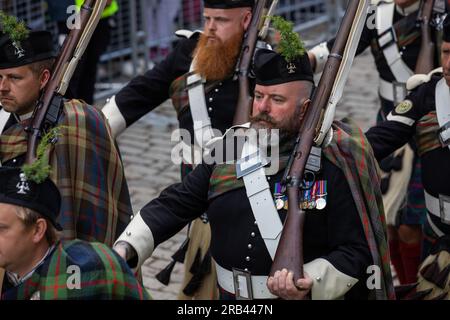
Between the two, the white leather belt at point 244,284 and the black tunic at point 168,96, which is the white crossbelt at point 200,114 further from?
the white leather belt at point 244,284

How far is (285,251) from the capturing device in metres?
4.57

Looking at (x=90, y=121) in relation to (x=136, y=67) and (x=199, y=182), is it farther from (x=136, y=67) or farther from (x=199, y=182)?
(x=136, y=67)

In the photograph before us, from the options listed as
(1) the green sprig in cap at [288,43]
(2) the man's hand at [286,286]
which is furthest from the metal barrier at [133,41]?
(2) the man's hand at [286,286]

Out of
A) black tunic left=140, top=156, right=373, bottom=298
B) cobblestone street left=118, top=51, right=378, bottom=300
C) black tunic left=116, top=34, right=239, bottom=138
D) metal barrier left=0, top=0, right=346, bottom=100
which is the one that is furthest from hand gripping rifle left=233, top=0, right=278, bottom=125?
metal barrier left=0, top=0, right=346, bottom=100

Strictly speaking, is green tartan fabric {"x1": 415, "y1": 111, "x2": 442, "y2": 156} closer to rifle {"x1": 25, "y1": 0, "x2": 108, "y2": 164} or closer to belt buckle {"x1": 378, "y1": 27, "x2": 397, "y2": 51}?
belt buckle {"x1": 378, "y1": 27, "x2": 397, "y2": 51}

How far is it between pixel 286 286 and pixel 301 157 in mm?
572

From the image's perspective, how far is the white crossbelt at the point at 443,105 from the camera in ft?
17.7

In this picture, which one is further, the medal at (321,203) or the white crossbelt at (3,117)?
the white crossbelt at (3,117)

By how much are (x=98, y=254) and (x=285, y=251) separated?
864 millimetres

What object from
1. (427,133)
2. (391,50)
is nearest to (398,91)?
(391,50)

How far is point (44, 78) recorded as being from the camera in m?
5.42

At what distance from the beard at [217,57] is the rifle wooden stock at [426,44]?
3.68ft

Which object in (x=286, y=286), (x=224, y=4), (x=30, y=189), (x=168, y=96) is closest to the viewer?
(x=30, y=189)

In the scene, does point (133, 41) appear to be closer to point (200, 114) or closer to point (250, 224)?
point (200, 114)
